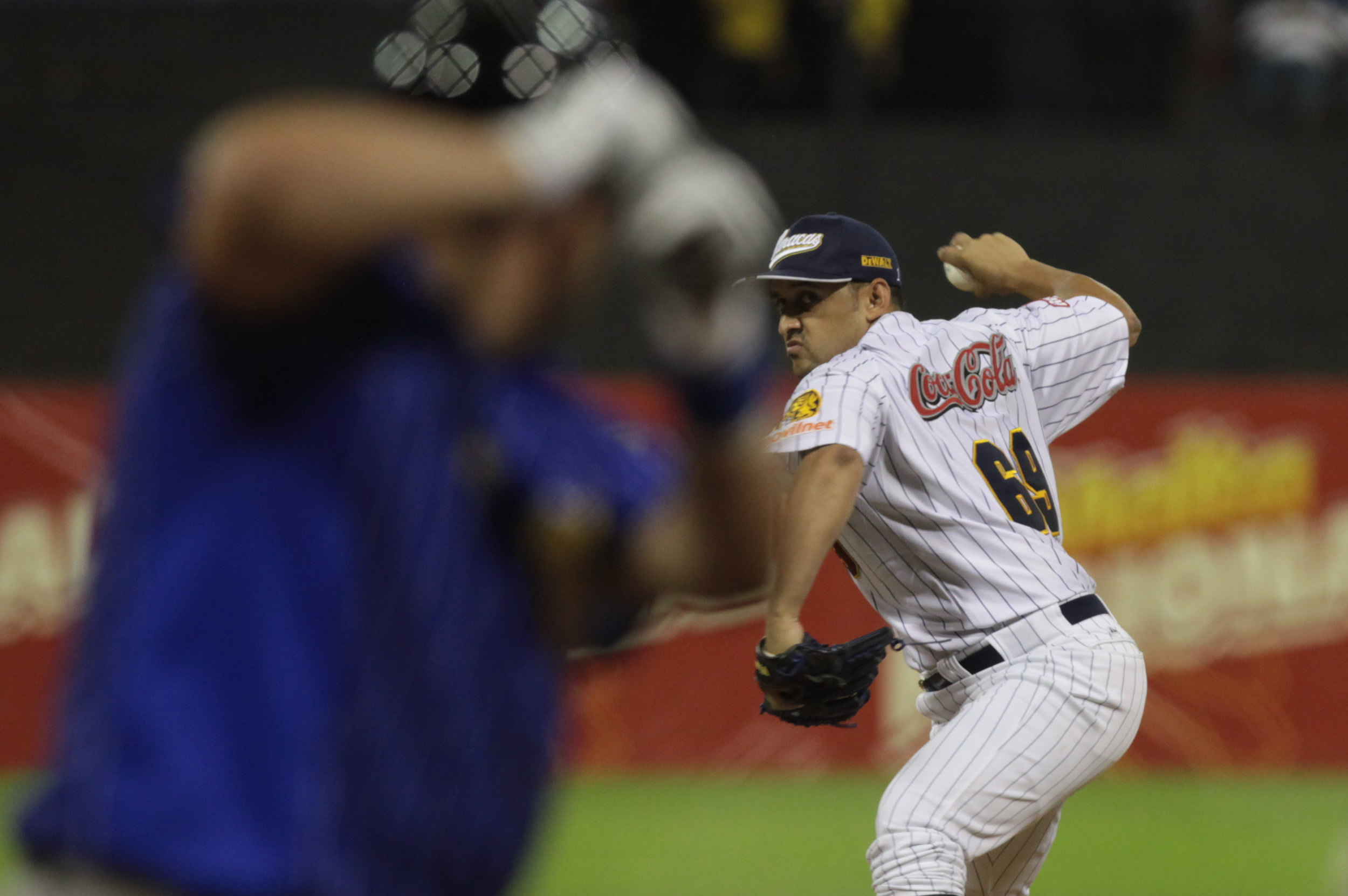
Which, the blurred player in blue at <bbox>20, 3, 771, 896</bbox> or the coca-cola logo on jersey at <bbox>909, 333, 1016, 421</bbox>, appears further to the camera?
the coca-cola logo on jersey at <bbox>909, 333, 1016, 421</bbox>

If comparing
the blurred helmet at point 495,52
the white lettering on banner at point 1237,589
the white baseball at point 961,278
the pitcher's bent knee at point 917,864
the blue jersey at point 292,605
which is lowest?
the white lettering on banner at point 1237,589

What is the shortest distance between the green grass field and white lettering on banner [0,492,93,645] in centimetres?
98

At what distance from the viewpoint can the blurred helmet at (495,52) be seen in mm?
1883

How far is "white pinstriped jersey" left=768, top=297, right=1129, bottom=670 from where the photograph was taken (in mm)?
4562

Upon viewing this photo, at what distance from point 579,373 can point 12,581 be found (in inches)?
149

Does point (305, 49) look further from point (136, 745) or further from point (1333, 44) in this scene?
point (136, 745)

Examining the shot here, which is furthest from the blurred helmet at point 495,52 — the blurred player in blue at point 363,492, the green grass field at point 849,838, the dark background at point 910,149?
the dark background at point 910,149

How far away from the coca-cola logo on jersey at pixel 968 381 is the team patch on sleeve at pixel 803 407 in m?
0.29

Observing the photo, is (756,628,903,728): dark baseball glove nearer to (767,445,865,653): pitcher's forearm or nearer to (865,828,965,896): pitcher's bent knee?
(767,445,865,653): pitcher's forearm

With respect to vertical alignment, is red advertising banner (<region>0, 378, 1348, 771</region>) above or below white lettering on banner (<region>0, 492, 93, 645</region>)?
below

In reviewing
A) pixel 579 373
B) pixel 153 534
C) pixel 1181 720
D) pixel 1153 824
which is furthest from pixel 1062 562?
pixel 579 373

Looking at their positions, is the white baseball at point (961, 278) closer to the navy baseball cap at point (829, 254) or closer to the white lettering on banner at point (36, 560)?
the navy baseball cap at point (829, 254)

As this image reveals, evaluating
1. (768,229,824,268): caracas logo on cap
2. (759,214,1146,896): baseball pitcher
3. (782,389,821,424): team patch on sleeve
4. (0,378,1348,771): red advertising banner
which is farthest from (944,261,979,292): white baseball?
(0,378,1348,771): red advertising banner

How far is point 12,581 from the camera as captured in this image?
399 inches
